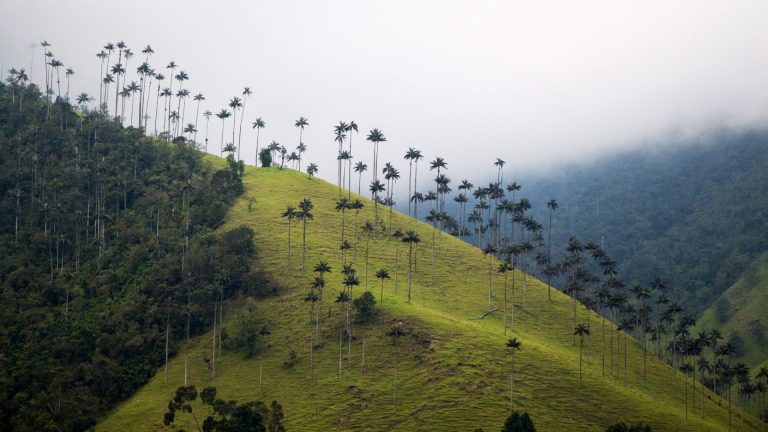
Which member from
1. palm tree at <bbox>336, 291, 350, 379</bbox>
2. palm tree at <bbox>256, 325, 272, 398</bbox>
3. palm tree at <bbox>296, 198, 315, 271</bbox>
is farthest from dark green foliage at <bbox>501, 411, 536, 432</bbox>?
palm tree at <bbox>296, 198, 315, 271</bbox>

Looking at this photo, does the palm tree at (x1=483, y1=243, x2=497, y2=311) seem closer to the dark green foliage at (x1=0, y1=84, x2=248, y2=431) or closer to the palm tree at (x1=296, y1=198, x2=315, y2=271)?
the palm tree at (x1=296, y1=198, x2=315, y2=271)

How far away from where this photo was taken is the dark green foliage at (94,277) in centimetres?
12756

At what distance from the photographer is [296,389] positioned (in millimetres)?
116375

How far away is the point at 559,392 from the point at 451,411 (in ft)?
67.7

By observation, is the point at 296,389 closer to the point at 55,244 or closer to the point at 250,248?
the point at 250,248

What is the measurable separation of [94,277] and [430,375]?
89595 millimetres

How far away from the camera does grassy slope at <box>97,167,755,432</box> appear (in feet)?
348

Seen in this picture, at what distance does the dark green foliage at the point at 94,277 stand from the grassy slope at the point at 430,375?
7.50 meters

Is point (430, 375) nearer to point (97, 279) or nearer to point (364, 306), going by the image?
point (364, 306)

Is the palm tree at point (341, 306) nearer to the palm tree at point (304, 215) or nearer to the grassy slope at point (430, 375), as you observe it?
the grassy slope at point (430, 375)

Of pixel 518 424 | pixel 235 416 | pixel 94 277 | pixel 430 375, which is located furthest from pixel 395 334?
pixel 94 277

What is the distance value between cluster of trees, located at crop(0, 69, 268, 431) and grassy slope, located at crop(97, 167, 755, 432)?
6.35 m

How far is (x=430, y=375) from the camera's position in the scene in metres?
114

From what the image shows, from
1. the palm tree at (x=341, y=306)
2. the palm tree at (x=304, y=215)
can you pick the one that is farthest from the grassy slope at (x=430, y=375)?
the palm tree at (x=304, y=215)
